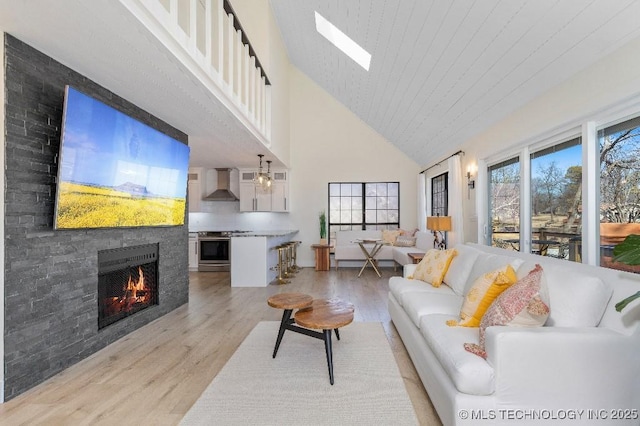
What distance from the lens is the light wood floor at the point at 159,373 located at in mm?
2080

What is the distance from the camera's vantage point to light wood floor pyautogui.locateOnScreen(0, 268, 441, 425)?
6.82 ft

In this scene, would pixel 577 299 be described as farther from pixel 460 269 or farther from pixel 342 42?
pixel 342 42

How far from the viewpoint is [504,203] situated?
443 centimetres

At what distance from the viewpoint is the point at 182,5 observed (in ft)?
11.0

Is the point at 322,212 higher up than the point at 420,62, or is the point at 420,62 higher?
the point at 420,62

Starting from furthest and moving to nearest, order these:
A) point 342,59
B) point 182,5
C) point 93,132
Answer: point 342,59 < point 182,5 < point 93,132

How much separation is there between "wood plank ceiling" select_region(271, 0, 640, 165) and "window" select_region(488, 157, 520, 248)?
63 centimetres

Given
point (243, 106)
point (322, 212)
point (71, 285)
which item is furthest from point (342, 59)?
point (71, 285)

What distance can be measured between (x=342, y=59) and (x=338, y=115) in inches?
99.0

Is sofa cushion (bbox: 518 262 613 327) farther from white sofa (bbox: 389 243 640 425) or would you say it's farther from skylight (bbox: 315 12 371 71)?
skylight (bbox: 315 12 371 71)

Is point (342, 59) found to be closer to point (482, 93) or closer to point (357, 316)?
point (482, 93)

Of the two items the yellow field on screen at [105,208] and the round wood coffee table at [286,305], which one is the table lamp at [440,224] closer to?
the round wood coffee table at [286,305]

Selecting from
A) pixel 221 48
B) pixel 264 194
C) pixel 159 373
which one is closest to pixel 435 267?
pixel 159 373

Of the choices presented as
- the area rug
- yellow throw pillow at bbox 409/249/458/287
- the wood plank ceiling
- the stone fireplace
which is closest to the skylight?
the wood plank ceiling
